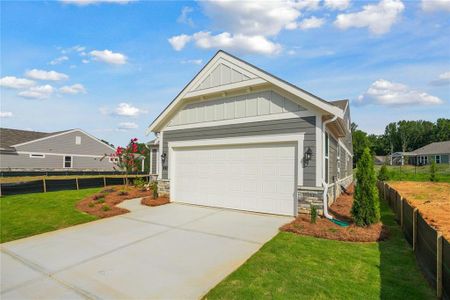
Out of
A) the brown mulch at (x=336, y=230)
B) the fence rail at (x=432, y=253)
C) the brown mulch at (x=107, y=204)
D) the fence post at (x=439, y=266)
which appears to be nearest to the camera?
the fence rail at (x=432, y=253)

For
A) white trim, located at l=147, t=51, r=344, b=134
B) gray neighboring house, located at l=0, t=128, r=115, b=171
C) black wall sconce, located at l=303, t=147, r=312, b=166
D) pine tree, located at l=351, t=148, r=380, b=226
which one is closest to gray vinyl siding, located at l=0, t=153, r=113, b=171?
gray neighboring house, located at l=0, t=128, r=115, b=171

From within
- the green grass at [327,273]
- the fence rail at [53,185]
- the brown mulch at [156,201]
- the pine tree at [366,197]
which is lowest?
the brown mulch at [156,201]

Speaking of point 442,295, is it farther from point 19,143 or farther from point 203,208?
point 19,143

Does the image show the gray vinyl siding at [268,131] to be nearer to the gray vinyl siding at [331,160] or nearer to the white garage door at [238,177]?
the white garage door at [238,177]

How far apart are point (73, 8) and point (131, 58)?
3.30 m

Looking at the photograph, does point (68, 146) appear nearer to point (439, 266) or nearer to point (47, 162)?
point (47, 162)

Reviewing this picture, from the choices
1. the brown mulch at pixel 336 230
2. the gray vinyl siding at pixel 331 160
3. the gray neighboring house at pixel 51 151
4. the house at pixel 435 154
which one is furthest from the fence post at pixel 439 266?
the house at pixel 435 154

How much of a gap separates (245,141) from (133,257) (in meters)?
5.43

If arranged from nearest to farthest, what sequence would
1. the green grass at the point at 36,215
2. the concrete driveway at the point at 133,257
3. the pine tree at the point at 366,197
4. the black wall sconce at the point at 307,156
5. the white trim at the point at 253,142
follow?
the concrete driveway at the point at 133,257, the pine tree at the point at 366,197, the green grass at the point at 36,215, the black wall sconce at the point at 307,156, the white trim at the point at 253,142

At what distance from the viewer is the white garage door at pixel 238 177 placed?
8.38 meters

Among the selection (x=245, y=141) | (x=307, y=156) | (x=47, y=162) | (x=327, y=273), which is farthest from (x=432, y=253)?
(x=47, y=162)

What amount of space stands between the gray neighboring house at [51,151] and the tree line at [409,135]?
62.0m

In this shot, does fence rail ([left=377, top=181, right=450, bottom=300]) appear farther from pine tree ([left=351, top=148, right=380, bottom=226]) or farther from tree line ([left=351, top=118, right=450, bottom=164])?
tree line ([left=351, top=118, right=450, bottom=164])

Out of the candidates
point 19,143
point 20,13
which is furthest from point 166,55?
point 19,143
